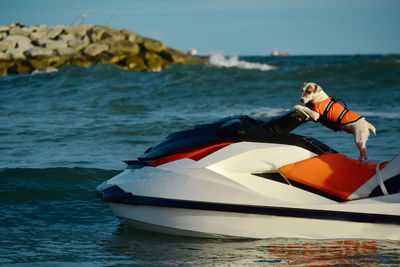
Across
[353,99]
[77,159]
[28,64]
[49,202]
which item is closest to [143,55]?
[28,64]

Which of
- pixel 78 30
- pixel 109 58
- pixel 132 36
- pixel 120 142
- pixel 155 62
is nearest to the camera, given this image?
pixel 120 142

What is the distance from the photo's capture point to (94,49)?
22828 mm

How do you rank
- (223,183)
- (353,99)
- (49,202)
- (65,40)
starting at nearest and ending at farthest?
1. (223,183)
2. (49,202)
3. (353,99)
4. (65,40)

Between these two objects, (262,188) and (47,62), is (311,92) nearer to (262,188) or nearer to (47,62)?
(262,188)

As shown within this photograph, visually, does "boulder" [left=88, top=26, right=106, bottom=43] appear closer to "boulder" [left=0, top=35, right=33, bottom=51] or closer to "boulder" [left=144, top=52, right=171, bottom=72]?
"boulder" [left=144, top=52, right=171, bottom=72]

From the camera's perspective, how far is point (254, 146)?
3607 millimetres

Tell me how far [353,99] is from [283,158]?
10.5m

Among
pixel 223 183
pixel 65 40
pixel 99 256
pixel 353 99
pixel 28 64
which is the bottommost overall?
pixel 99 256

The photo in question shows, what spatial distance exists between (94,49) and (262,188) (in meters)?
20.2

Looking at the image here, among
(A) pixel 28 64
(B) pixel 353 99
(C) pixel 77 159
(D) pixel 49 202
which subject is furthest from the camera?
(A) pixel 28 64

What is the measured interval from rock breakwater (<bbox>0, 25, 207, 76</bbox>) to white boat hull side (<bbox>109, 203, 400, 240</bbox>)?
752 inches

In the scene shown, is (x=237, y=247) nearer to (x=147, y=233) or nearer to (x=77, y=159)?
(x=147, y=233)

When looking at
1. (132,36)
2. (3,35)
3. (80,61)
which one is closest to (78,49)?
(80,61)

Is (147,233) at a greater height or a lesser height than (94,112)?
lesser
